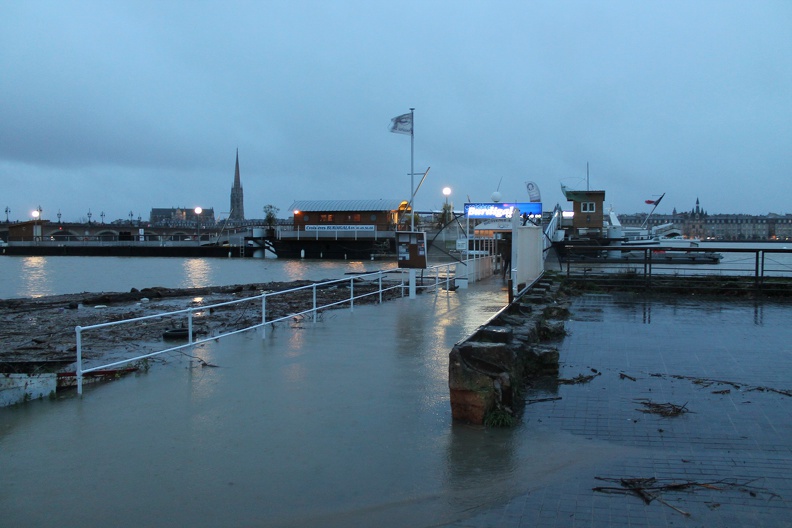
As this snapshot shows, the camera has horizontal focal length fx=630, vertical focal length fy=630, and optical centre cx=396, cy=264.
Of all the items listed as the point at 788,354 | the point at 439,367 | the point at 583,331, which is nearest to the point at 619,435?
the point at 439,367

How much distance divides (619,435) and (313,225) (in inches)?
2921

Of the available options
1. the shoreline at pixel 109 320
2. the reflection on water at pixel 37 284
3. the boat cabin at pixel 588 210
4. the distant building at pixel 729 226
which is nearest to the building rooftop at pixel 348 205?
the boat cabin at pixel 588 210

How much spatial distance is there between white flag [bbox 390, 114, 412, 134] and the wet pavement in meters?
17.3

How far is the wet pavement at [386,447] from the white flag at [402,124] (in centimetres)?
1732

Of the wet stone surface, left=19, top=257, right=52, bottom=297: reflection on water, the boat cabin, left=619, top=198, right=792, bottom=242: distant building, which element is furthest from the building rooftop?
left=619, top=198, right=792, bottom=242: distant building

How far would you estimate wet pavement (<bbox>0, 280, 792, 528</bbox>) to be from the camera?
13.9 ft

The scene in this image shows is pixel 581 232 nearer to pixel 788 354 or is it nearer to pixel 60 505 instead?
pixel 788 354

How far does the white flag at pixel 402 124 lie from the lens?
25.4 meters

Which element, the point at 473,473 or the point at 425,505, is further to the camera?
the point at 473,473

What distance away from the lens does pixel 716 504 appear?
13.9 ft

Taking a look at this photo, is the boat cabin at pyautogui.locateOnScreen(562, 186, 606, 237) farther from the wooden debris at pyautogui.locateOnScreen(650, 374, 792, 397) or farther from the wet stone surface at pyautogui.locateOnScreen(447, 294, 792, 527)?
the wooden debris at pyautogui.locateOnScreen(650, 374, 792, 397)

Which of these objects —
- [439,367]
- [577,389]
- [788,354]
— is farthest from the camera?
[788,354]

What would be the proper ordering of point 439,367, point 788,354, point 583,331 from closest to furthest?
1. point 439,367
2. point 788,354
3. point 583,331

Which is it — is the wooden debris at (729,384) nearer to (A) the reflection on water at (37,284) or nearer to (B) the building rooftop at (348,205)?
A: (A) the reflection on water at (37,284)
